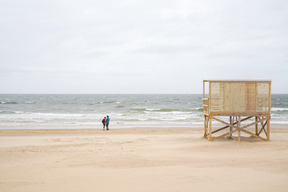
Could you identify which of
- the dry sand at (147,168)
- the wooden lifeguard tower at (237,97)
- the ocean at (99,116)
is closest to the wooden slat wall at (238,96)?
the wooden lifeguard tower at (237,97)

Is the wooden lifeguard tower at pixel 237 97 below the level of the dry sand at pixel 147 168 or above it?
above

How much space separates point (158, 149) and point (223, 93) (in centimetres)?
523

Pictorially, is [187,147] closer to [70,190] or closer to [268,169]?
[268,169]

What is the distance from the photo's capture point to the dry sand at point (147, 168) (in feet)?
24.7

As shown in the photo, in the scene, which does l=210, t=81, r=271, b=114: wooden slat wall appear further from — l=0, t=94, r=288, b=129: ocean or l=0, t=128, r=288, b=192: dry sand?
l=0, t=94, r=288, b=129: ocean

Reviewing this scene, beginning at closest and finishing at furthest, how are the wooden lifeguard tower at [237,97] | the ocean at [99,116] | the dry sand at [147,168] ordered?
the dry sand at [147,168]
the wooden lifeguard tower at [237,97]
the ocean at [99,116]

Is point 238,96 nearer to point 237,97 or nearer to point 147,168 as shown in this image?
point 237,97

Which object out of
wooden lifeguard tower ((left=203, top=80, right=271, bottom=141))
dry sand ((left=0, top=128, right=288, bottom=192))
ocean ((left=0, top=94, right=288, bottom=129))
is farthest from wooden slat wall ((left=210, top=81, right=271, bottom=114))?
ocean ((left=0, top=94, right=288, bottom=129))

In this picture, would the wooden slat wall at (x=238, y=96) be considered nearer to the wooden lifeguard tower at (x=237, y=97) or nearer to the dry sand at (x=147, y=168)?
the wooden lifeguard tower at (x=237, y=97)

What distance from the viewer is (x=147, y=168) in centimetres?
937

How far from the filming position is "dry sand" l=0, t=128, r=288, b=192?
24.7 feet

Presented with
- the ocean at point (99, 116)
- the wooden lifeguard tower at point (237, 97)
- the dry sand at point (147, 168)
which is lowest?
the ocean at point (99, 116)

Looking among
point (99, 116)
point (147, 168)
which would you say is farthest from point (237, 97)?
point (99, 116)

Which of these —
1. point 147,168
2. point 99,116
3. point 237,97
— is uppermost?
point 237,97
